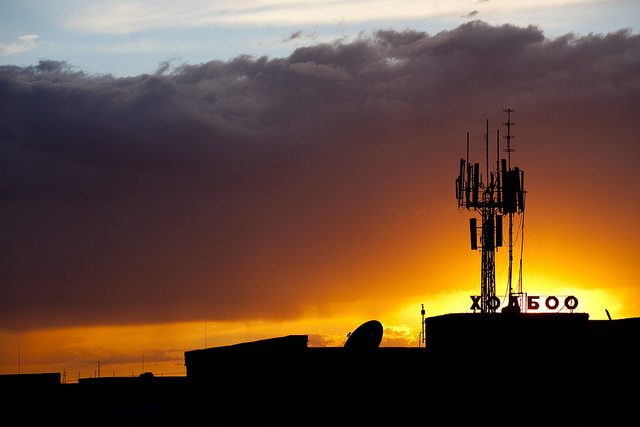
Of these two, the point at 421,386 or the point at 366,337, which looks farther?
the point at 366,337

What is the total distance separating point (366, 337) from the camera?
56625 millimetres

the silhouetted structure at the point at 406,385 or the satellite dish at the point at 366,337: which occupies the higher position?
the satellite dish at the point at 366,337

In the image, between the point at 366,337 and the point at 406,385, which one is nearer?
the point at 406,385

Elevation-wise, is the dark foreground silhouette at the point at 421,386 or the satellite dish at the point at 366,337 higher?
the satellite dish at the point at 366,337

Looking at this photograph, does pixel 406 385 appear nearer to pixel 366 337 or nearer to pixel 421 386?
pixel 421 386

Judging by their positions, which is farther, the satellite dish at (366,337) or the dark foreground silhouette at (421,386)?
the satellite dish at (366,337)

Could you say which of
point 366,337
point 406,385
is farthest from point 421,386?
point 366,337

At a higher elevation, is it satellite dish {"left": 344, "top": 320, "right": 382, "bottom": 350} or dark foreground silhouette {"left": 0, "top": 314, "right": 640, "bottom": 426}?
satellite dish {"left": 344, "top": 320, "right": 382, "bottom": 350}

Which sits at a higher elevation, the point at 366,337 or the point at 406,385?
the point at 366,337

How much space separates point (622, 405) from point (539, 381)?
5.35 m

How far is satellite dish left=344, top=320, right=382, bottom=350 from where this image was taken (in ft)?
185

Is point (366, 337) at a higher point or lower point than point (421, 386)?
higher

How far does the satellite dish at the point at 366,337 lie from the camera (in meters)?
56.3

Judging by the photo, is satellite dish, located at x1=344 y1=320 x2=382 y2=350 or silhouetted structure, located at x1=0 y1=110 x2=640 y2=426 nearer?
silhouetted structure, located at x1=0 y1=110 x2=640 y2=426
